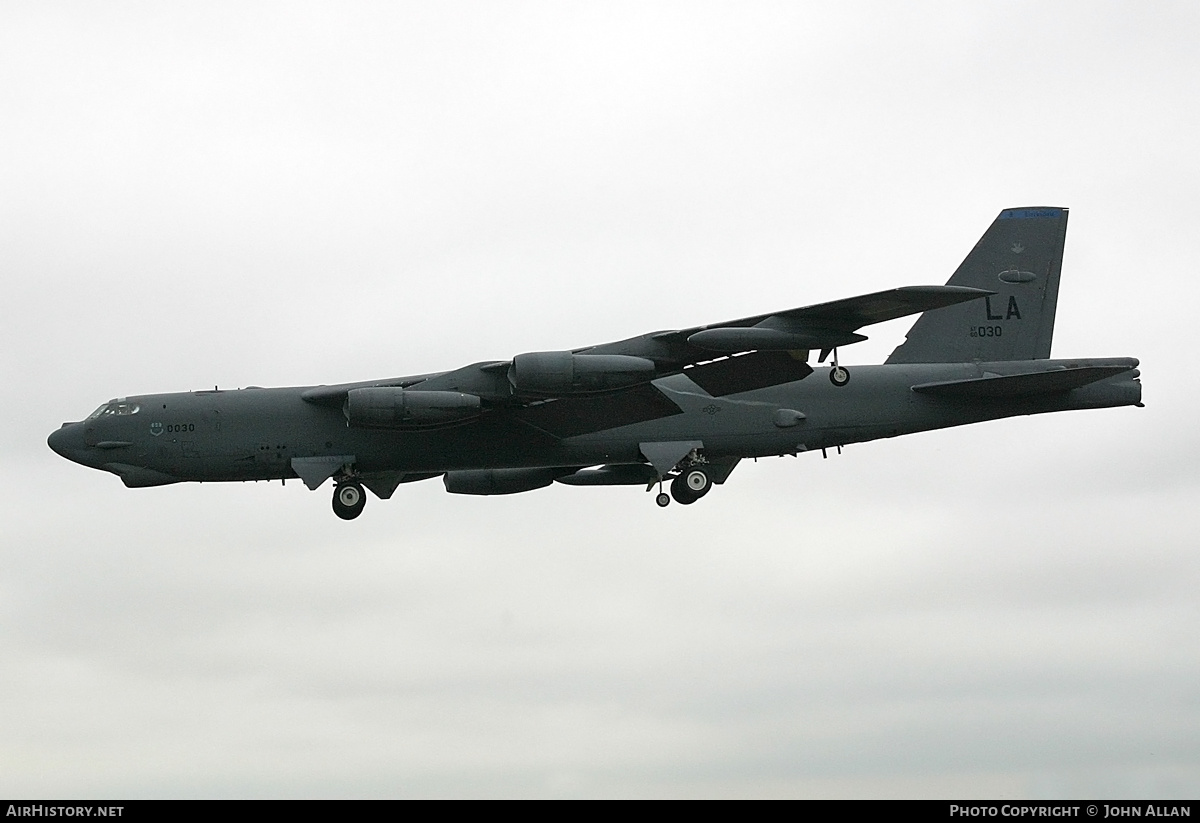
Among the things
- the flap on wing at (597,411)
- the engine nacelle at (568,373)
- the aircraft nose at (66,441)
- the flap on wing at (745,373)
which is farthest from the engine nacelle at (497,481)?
the aircraft nose at (66,441)

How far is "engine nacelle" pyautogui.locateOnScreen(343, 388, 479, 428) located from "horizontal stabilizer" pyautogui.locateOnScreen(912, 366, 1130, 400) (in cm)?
1163

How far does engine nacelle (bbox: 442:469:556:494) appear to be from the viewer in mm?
44594

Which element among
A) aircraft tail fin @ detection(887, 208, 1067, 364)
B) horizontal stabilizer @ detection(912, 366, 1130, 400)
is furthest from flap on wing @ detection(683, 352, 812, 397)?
aircraft tail fin @ detection(887, 208, 1067, 364)

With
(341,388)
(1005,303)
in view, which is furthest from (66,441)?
(1005,303)

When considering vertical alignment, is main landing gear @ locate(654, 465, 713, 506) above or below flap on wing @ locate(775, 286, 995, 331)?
below

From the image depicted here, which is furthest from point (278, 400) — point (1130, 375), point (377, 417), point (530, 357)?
point (1130, 375)

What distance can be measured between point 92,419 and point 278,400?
4687mm

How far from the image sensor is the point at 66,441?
39.6m

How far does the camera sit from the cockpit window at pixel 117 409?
129ft

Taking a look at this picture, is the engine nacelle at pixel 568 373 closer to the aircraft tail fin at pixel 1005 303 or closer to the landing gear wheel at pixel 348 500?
the landing gear wheel at pixel 348 500

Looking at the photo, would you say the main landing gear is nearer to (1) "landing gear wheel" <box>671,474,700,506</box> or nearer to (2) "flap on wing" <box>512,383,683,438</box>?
(1) "landing gear wheel" <box>671,474,700,506</box>

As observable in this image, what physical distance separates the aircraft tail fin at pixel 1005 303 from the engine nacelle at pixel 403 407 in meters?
12.3

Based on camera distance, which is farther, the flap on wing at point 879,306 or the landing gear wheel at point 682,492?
the landing gear wheel at point 682,492

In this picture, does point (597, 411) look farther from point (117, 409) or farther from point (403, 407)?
point (117, 409)
